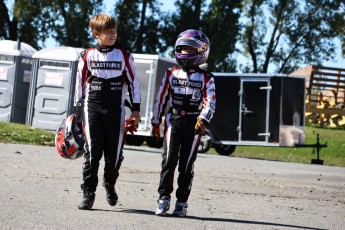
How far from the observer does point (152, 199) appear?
1023cm

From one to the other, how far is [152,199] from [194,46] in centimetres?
191

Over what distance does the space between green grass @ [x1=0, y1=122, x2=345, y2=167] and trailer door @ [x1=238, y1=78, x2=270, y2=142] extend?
1.63 m

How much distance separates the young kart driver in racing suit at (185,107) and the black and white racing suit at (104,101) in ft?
1.17

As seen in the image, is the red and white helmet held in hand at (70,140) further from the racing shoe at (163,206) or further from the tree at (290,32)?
the tree at (290,32)

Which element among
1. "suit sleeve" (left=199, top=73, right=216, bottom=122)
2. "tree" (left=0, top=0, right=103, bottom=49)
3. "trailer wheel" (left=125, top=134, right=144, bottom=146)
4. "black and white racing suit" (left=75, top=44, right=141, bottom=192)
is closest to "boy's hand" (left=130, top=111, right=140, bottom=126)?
"black and white racing suit" (left=75, top=44, right=141, bottom=192)

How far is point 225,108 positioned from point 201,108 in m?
16.1

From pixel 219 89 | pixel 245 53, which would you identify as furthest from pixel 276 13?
pixel 219 89

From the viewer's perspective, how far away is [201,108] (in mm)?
9156

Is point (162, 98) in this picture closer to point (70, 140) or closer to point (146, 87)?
point (70, 140)

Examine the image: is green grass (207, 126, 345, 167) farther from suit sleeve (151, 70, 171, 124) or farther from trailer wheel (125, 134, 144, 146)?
suit sleeve (151, 70, 171, 124)

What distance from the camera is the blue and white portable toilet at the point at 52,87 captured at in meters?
25.3

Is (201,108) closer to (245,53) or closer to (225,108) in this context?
(225,108)

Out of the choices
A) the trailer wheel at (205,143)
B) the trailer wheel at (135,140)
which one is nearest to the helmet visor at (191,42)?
the trailer wheel at (205,143)

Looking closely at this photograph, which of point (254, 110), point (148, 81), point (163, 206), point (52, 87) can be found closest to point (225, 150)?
point (254, 110)
